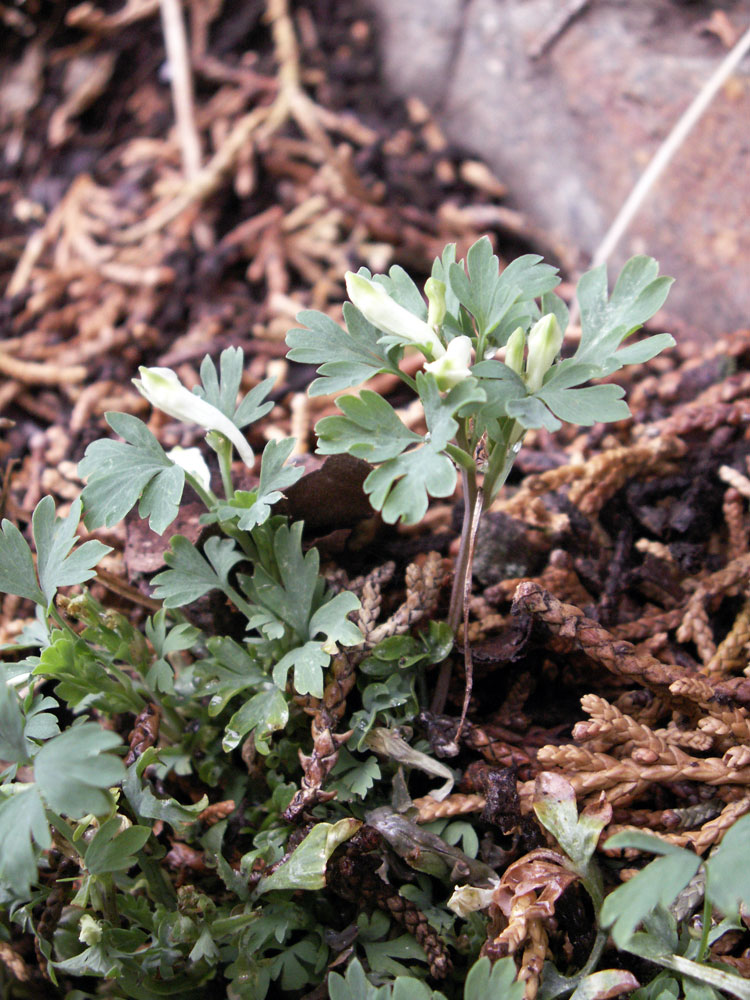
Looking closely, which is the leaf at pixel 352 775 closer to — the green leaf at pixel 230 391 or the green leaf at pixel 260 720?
the green leaf at pixel 260 720

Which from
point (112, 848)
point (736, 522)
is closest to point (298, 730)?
point (112, 848)

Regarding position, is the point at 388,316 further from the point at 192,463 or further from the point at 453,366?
the point at 192,463

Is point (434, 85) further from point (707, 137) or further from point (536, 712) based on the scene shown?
point (536, 712)

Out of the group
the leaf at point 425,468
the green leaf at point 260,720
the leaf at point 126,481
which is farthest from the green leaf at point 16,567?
the leaf at point 425,468

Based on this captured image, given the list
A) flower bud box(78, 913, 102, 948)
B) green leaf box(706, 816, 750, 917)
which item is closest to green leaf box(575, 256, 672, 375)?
green leaf box(706, 816, 750, 917)

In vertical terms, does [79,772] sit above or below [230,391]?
below
